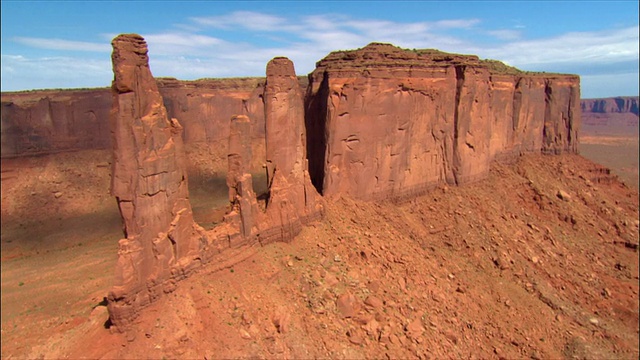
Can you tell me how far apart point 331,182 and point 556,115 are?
24258mm

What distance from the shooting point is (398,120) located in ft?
67.8

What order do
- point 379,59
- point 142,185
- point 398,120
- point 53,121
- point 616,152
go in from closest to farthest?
point 142,185 < point 379,59 < point 398,120 < point 53,121 < point 616,152

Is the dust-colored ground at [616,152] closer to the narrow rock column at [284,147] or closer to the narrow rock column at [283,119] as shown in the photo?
the narrow rock column at [284,147]

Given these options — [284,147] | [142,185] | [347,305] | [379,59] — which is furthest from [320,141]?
[142,185]

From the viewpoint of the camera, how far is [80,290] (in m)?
23.8

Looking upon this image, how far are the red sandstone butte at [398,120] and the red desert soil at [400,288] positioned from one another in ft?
3.55

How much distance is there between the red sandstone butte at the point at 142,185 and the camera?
38.2ft

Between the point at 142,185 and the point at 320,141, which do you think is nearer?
the point at 142,185

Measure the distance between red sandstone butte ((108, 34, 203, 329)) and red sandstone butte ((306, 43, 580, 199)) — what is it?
762 centimetres

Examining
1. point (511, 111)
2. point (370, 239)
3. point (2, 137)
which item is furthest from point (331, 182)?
point (2, 137)

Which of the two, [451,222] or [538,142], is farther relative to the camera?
[538,142]

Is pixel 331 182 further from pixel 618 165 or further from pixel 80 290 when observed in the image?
pixel 618 165

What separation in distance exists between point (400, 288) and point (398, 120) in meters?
7.94

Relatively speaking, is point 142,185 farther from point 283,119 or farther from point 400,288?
point 400,288
